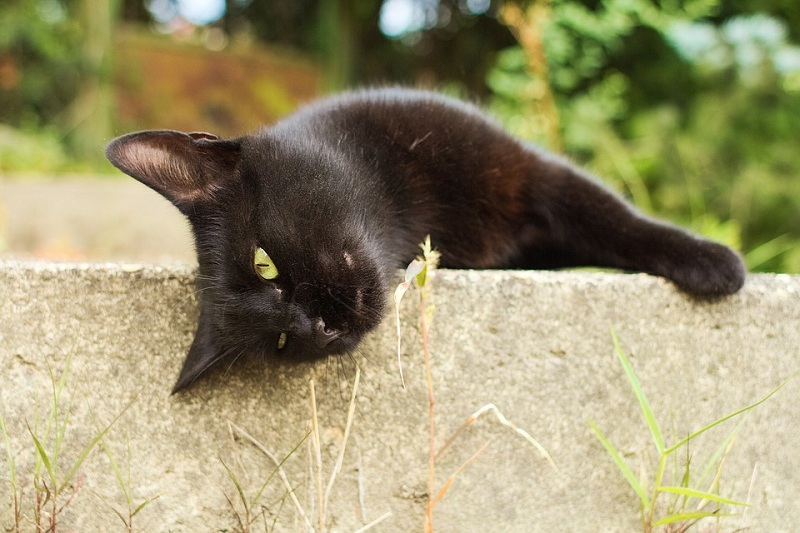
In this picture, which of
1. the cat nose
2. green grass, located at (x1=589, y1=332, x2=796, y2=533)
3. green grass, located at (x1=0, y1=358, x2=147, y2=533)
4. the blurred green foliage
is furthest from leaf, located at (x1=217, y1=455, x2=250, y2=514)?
the blurred green foliage

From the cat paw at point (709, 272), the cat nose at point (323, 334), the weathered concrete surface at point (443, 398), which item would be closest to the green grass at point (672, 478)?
the weathered concrete surface at point (443, 398)

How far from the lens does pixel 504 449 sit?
4.01ft

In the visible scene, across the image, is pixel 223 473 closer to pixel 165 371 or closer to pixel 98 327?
pixel 165 371

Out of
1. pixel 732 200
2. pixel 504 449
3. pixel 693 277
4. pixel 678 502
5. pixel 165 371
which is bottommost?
pixel 732 200

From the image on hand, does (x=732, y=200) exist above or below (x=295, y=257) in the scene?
below

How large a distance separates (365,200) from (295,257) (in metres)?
0.23

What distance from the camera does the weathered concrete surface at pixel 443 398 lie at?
3.84ft

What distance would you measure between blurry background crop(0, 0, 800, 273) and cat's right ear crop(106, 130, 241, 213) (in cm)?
29

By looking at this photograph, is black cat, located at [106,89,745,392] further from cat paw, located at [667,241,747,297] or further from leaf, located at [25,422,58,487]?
leaf, located at [25,422,58,487]

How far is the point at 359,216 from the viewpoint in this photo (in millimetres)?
1255

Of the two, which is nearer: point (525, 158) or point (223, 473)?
point (223, 473)

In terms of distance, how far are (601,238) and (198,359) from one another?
86 cm

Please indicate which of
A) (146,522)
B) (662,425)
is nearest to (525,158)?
(662,425)

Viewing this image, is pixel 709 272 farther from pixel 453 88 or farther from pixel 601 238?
pixel 453 88
